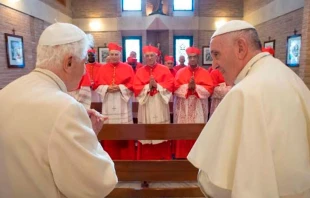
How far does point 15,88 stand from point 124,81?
150 inches

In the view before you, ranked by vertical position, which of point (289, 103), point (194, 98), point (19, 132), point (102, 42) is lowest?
point (194, 98)

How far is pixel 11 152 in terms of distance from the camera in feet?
3.82

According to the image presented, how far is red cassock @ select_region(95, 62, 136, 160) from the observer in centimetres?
474

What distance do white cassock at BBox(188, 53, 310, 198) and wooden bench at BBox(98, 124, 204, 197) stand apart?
6.31 ft

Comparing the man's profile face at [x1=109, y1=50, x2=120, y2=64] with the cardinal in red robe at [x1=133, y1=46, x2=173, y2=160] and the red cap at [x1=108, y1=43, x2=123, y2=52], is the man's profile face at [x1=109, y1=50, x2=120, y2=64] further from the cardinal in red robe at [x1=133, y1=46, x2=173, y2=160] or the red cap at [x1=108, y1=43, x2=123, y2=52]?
the cardinal in red robe at [x1=133, y1=46, x2=173, y2=160]

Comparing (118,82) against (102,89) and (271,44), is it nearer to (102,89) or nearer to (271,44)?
(102,89)

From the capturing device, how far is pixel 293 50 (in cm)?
753

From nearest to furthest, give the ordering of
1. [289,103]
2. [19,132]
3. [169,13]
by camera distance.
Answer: [19,132], [289,103], [169,13]

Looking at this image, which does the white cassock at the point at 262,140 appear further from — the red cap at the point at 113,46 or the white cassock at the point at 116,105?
the red cap at the point at 113,46

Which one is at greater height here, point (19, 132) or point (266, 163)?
point (19, 132)

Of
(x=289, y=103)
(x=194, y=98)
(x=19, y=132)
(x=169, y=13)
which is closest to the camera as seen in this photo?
(x=19, y=132)

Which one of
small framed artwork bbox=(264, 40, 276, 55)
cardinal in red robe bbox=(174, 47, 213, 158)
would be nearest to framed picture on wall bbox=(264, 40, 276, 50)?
small framed artwork bbox=(264, 40, 276, 55)

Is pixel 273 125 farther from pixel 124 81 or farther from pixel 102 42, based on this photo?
pixel 102 42

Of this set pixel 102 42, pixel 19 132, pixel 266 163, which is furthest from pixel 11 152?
pixel 102 42
